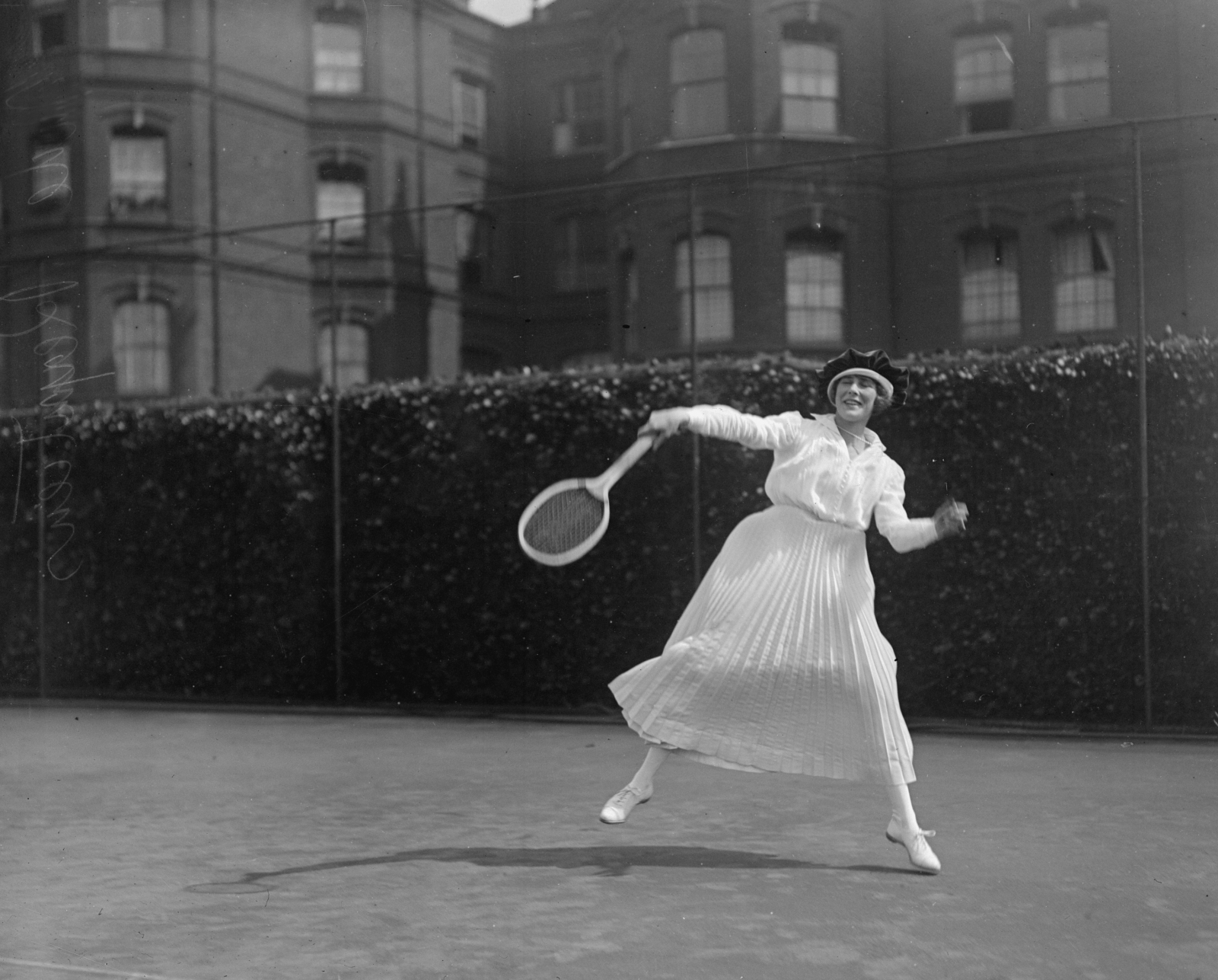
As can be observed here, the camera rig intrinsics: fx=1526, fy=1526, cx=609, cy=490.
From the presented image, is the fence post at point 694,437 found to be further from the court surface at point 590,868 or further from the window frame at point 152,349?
the window frame at point 152,349

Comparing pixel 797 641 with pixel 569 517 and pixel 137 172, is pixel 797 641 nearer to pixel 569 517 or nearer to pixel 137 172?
pixel 569 517

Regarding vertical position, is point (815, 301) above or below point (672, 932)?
above

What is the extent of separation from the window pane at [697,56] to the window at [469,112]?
275 inches

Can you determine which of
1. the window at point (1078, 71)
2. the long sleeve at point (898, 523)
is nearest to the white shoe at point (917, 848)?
the long sleeve at point (898, 523)

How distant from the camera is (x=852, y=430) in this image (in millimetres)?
6281

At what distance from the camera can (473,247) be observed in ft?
61.9

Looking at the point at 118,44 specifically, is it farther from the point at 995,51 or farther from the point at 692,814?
the point at 692,814

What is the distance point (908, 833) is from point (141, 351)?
21.3 metres

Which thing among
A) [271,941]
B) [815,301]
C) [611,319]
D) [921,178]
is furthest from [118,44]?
[271,941]

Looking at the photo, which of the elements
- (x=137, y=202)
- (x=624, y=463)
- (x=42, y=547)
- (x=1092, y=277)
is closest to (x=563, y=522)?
(x=624, y=463)

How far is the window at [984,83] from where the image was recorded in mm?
21875

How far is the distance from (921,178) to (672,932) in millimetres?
13272

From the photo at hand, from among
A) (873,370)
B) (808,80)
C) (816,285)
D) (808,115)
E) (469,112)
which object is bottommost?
(873,370)

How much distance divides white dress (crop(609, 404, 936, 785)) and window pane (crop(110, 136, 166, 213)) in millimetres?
22806
